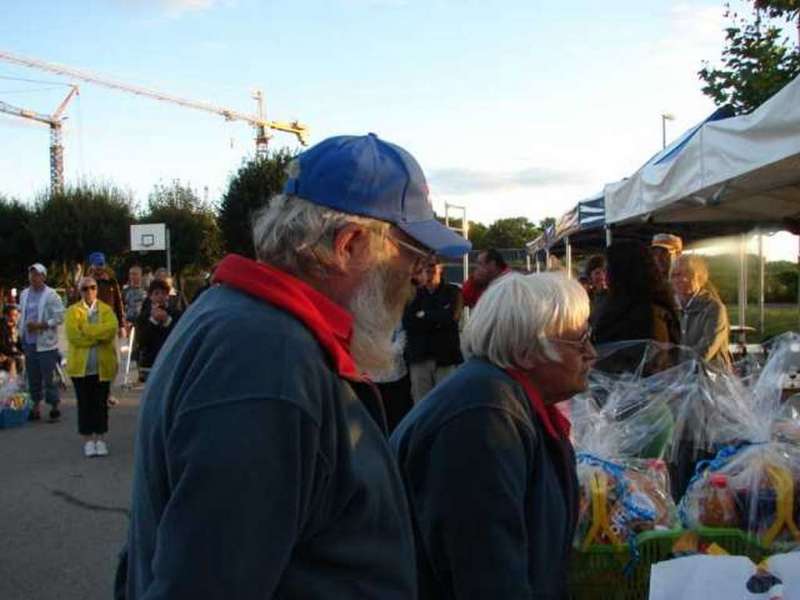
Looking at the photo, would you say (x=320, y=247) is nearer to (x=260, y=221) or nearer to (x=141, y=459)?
(x=260, y=221)

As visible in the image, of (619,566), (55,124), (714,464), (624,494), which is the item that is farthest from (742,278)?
(55,124)

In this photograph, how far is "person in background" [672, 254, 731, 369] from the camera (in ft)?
18.0

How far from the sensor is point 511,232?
92.4 m

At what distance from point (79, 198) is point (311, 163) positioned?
4122cm

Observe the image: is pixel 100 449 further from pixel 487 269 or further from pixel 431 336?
pixel 487 269

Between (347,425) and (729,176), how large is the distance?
15.4 feet

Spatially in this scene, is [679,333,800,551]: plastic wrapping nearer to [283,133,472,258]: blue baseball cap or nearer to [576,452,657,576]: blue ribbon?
[576,452,657,576]: blue ribbon

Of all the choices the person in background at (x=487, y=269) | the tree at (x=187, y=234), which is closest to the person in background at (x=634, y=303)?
the person in background at (x=487, y=269)

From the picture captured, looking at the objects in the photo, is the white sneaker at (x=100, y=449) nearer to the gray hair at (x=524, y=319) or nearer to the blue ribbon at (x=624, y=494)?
the blue ribbon at (x=624, y=494)

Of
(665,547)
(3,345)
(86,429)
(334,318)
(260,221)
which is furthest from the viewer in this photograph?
(3,345)

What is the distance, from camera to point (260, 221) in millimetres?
1481

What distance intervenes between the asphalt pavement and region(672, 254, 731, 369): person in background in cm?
383

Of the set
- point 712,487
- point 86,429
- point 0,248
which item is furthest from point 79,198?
point 712,487

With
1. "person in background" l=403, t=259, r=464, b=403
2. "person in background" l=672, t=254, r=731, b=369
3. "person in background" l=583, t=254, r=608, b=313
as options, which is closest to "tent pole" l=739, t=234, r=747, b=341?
"person in background" l=583, t=254, r=608, b=313
